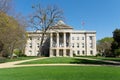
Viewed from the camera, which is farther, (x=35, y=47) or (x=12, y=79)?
(x=35, y=47)

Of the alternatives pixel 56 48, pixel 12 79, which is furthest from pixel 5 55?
pixel 12 79

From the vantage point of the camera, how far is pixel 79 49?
330 feet

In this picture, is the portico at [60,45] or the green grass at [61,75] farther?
the portico at [60,45]

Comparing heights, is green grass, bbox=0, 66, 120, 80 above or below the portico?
below

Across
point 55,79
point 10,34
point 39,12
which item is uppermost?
point 39,12

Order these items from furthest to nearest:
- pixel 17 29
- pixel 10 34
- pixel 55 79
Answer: pixel 17 29 < pixel 10 34 < pixel 55 79

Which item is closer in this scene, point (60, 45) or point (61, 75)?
point (61, 75)

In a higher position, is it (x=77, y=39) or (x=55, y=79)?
(x=77, y=39)

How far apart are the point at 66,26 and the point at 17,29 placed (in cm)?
4880

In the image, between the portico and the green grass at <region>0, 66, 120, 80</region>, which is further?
the portico

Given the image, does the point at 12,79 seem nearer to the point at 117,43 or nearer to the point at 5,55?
the point at 5,55

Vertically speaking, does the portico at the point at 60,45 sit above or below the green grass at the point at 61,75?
above

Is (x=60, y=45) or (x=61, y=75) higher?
(x=60, y=45)

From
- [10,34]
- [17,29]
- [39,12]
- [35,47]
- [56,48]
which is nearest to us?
[10,34]
